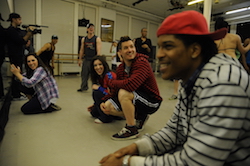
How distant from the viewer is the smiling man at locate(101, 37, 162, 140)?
174 cm

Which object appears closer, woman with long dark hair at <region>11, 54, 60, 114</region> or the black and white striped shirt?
the black and white striped shirt

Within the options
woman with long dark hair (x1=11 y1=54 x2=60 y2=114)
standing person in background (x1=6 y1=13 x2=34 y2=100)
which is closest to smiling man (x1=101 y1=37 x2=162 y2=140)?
woman with long dark hair (x1=11 y1=54 x2=60 y2=114)

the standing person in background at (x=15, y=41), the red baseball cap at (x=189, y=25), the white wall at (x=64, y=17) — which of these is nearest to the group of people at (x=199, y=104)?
the red baseball cap at (x=189, y=25)

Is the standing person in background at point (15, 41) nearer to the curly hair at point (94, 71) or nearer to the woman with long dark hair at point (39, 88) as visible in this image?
the woman with long dark hair at point (39, 88)

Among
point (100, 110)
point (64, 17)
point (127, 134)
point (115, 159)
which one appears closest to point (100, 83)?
point (100, 110)

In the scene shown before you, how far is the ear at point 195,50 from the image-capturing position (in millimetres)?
680

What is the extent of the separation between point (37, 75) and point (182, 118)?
2.13 m

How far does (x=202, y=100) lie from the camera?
1.97ft

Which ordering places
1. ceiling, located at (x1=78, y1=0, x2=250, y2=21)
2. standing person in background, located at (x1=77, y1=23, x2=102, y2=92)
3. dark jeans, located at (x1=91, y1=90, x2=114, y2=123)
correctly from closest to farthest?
1. dark jeans, located at (x1=91, y1=90, x2=114, y2=123)
2. standing person in background, located at (x1=77, y1=23, x2=102, y2=92)
3. ceiling, located at (x1=78, y1=0, x2=250, y2=21)

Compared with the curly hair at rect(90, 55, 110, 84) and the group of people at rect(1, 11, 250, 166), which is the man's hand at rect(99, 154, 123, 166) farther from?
the curly hair at rect(90, 55, 110, 84)

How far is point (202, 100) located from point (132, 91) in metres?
1.19

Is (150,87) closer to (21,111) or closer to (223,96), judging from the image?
(223,96)

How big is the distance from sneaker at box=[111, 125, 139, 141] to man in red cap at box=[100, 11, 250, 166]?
0.94 m

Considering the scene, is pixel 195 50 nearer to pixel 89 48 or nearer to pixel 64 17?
pixel 89 48
